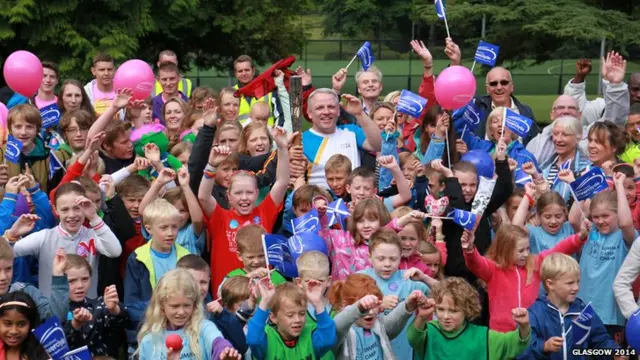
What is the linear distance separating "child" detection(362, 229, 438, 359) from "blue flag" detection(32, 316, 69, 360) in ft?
6.54

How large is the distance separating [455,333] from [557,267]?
0.80m

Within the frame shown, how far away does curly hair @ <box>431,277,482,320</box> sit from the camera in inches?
280

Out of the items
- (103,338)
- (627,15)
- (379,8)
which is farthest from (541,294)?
(379,8)

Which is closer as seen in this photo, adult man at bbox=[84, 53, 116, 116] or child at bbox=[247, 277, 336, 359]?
child at bbox=[247, 277, 336, 359]

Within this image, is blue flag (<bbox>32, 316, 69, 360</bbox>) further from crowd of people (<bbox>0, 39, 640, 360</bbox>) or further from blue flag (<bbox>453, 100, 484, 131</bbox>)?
blue flag (<bbox>453, 100, 484, 131</bbox>)

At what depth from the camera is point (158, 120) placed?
11.3 m

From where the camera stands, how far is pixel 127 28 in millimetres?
19188

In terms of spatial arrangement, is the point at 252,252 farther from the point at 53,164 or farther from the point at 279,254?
the point at 53,164

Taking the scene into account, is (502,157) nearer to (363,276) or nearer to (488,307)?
(488,307)

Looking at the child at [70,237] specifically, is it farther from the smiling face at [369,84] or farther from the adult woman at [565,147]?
the adult woman at [565,147]

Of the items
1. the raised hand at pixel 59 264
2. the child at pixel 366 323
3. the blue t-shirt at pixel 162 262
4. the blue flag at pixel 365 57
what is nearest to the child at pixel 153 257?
the blue t-shirt at pixel 162 262

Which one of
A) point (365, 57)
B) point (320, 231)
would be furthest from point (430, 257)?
point (365, 57)

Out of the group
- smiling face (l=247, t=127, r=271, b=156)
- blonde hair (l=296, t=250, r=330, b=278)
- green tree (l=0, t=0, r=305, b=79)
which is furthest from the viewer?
green tree (l=0, t=0, r=305, b=79)

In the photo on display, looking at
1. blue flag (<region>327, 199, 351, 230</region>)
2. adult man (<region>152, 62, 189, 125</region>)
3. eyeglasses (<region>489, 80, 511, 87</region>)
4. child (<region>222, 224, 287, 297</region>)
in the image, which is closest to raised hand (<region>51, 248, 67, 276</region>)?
child (<region>222, 224, 287, 297</region>)
